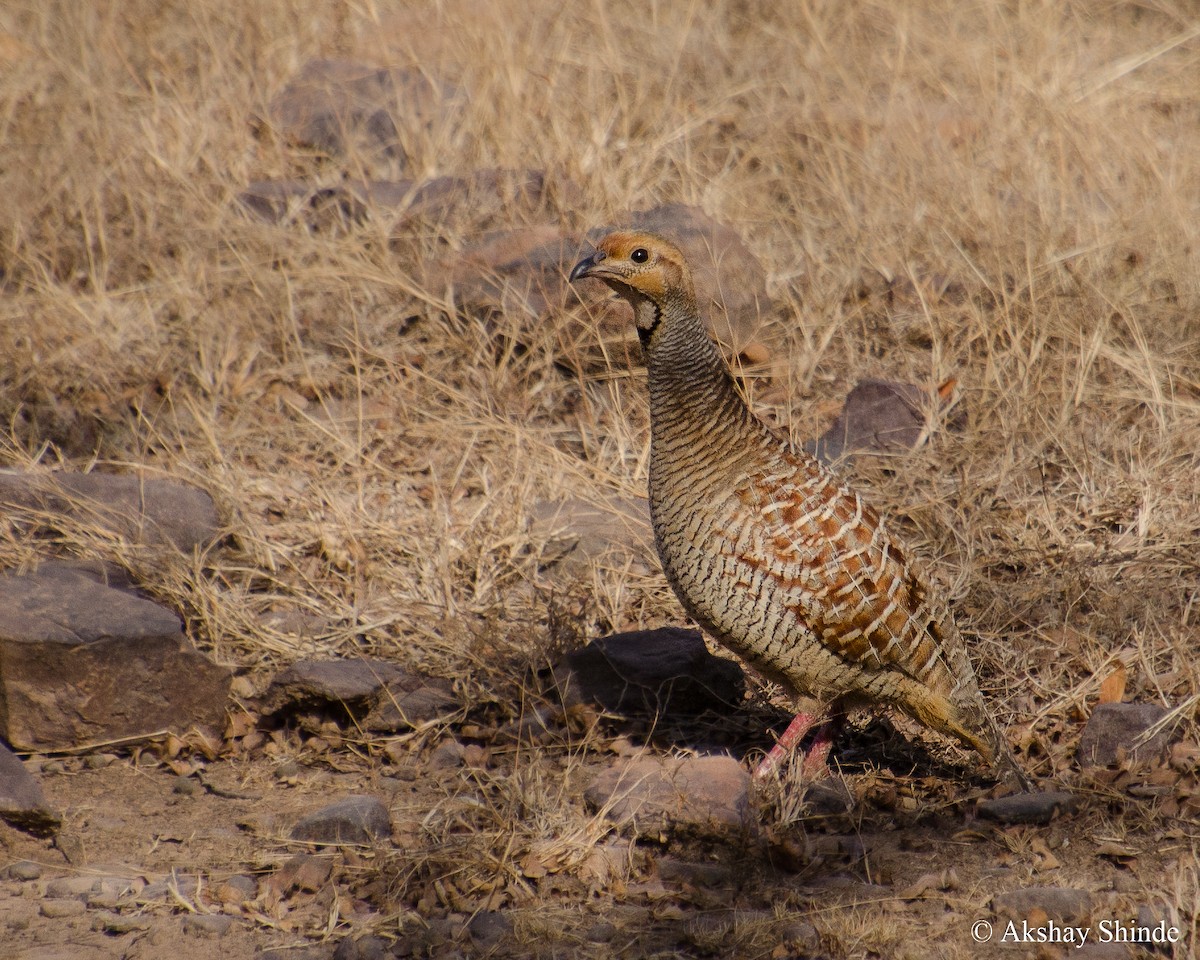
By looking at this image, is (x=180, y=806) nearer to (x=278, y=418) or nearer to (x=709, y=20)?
(x=278, y=418)

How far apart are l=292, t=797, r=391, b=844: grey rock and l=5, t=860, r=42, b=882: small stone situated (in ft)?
2.40

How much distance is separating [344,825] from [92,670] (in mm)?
1123

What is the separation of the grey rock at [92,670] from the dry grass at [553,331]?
1.23 ft

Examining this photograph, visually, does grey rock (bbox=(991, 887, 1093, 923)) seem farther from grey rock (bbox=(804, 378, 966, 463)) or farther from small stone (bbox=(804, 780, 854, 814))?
grey rock (bbox=(804, 378, 966, 463))

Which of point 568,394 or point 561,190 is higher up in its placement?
point 561,190

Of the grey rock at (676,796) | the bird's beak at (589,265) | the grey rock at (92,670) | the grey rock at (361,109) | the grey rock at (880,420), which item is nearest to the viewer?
the grey rock at (676,796)

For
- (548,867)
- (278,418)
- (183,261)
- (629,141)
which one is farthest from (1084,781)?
(183,261)

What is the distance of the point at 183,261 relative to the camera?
6746mm

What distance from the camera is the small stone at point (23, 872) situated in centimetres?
373

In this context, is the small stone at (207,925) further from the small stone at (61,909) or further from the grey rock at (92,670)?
the grey rock at (92,670)

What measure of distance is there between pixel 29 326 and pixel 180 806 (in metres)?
3.23

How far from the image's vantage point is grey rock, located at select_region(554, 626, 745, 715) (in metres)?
4.59

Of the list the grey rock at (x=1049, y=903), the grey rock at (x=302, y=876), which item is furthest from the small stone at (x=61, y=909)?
the grey rock at (x=1049, y=903)

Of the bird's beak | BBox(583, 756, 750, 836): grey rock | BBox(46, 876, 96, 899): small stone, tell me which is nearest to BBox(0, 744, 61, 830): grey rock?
BBox(46, 876, 96, 899): small stone
